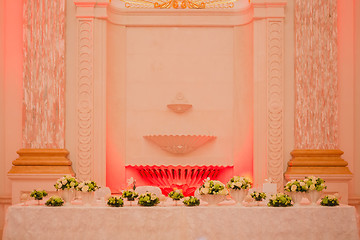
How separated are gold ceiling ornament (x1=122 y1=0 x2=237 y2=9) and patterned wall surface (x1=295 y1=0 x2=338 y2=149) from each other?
1.49m

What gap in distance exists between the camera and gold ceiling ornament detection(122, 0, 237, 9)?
8.61 m

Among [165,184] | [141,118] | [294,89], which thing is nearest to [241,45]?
[294,89]

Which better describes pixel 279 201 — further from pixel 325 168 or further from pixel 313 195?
pixel 325 168

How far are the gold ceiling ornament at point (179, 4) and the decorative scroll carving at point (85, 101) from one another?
1.27 metres

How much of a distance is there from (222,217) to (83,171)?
11.0 feet

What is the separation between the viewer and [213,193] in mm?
5176

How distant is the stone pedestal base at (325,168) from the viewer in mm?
7543

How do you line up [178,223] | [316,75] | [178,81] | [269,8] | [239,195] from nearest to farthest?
[178,223]
[239,195]
[316,75]
[269,8]
[178,81]

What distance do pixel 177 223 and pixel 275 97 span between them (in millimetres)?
3508

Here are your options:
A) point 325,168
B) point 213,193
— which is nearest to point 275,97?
point 325,168

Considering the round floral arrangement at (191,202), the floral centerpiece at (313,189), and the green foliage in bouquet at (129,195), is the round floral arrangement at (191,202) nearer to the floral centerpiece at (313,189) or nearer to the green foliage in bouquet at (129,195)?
the green foliage in bouquet at (129,195)

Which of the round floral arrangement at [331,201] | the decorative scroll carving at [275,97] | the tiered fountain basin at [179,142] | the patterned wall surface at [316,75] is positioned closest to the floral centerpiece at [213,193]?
the round floral arrangement at [331,201]

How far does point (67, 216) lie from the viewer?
5023 millimetres

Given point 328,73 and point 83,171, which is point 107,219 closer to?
point 83,171
